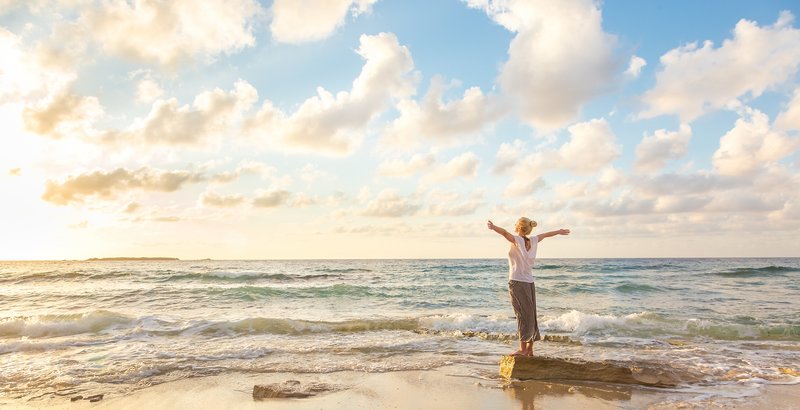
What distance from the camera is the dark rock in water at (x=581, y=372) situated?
6352 millimetres

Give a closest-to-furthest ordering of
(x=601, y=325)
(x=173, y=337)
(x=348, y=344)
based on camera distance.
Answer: (x=348, y=344)
(x=173, y=337)
(x=601, y=325)

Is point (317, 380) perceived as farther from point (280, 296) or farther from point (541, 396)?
point (280, 296)

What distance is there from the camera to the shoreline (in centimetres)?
544

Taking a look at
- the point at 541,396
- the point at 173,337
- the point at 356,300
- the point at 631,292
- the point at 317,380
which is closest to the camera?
the point at 541,396

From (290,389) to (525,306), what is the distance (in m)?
3.52

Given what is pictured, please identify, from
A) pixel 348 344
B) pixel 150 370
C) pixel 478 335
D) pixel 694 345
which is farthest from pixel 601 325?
pixel 150 370

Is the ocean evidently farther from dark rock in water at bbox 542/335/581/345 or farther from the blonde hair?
the blonde hair

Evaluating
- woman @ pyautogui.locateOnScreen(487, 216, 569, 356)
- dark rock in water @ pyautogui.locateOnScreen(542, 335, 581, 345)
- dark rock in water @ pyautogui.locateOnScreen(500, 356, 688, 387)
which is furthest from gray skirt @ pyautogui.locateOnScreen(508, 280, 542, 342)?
dark rock in water @ pyautogui.locateOnScreen(542, 335, 581, 345)

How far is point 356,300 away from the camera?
19797 mm

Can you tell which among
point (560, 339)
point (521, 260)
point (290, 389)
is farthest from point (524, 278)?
point (560, 339)

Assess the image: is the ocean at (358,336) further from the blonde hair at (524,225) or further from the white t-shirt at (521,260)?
the blonde hair at (524,225)

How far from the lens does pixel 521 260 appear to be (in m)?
6.64

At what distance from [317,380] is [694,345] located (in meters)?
8.33

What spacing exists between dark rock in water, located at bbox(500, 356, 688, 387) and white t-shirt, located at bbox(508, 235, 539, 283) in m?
1.16
